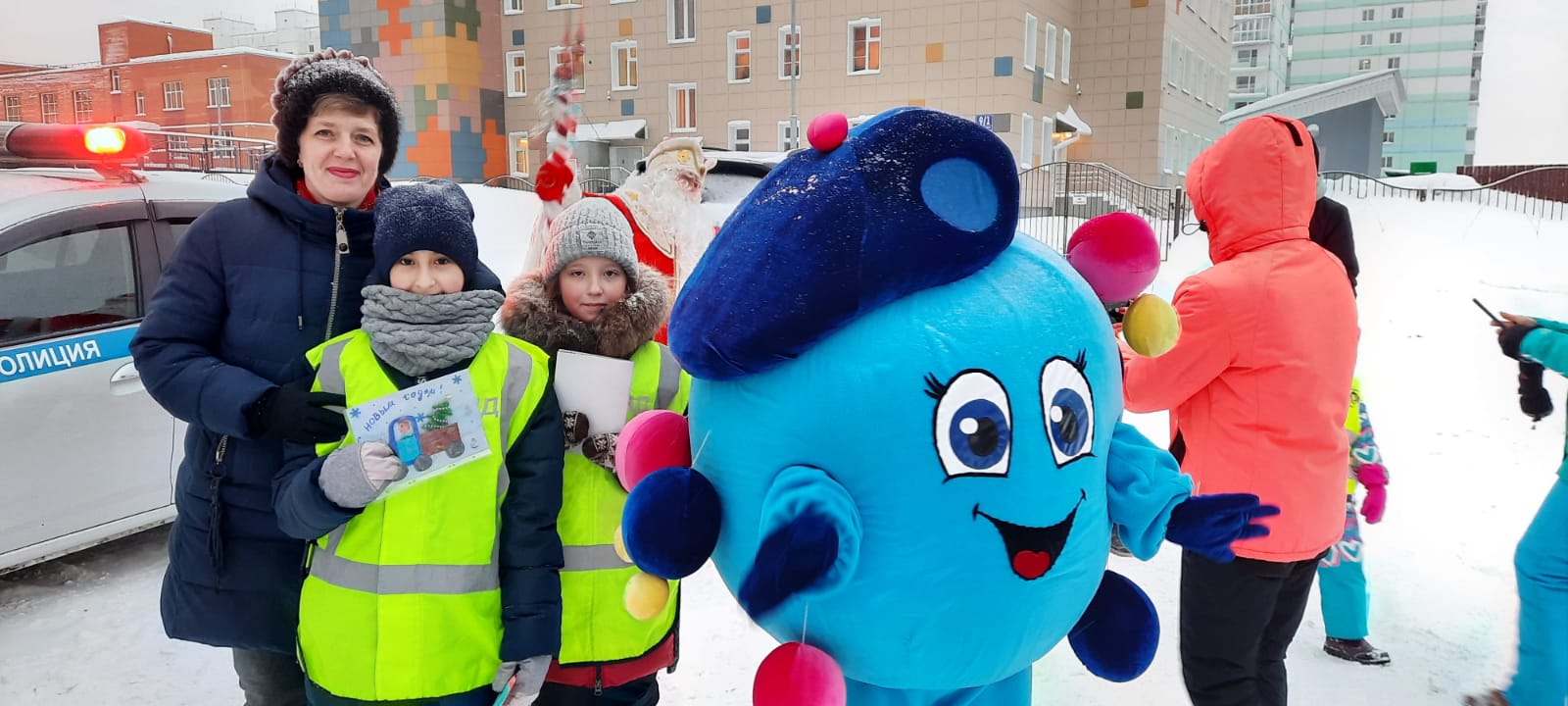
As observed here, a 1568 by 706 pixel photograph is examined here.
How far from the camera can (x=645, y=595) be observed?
4.67ft

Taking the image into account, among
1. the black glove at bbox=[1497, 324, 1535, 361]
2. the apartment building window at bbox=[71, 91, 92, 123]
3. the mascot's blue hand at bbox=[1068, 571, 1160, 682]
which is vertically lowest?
the mascot's blue hand at bbox=[1068, 571, 1160, 682]

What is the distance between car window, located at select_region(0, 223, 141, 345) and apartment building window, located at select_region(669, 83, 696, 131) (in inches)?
767

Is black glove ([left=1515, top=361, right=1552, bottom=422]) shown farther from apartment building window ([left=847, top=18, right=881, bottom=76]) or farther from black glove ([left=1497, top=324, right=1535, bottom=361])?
apartment building window ([left=847, top=18, right=881, bottom=76])

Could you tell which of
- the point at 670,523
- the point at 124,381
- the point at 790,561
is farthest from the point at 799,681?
the point at 124,381

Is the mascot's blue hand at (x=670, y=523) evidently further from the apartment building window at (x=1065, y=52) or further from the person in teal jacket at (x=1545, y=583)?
the apartment building window at (x=1065, y=52)

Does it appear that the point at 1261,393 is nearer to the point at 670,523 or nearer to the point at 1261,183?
the point at 1261,183

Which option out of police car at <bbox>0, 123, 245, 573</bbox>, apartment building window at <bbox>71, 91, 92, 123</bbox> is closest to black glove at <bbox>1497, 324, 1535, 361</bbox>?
police car at <bbox>0, 123, 245, 573</bbox>

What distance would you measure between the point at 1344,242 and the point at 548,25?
22.2 metres

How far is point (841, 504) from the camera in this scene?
4.25ft

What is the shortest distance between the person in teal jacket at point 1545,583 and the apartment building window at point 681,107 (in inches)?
843

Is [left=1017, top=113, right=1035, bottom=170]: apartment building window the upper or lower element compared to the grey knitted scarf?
upper

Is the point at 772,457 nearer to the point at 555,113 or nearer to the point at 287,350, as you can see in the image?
the point at 287,350

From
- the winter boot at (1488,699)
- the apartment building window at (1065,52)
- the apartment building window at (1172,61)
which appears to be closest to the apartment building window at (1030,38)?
the apartment building window at (1065,52)

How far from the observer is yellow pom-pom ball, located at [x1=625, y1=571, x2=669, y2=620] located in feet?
4.67
